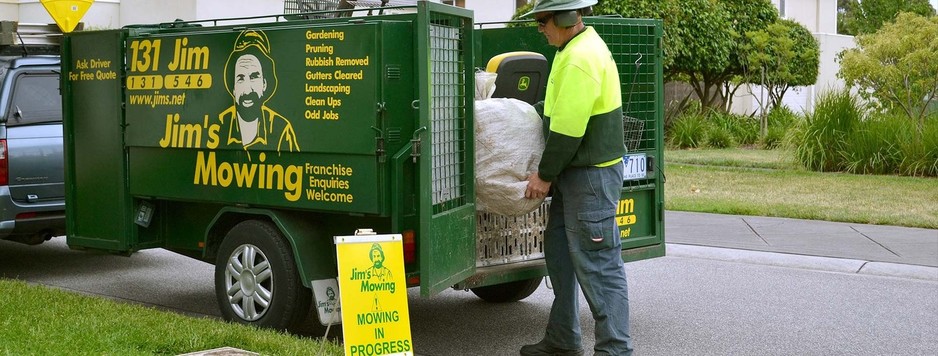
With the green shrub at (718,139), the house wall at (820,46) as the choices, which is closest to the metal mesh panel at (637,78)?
the green shrub at (718,139)

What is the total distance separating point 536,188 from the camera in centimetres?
588

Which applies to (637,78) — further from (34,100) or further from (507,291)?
(34,100)

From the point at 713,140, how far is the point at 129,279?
15322mm

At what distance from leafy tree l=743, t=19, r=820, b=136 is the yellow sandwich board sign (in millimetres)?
17938

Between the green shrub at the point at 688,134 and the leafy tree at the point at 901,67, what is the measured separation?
3.69m

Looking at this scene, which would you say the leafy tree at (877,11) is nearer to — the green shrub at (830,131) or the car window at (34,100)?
the green shrub at (830,131)

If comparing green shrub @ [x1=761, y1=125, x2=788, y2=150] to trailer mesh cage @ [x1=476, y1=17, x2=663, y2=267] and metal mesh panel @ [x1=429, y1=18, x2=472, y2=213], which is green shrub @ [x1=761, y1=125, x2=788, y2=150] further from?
metal mesh panel @ [x1=429, y1=18, x2=472, y2=213]

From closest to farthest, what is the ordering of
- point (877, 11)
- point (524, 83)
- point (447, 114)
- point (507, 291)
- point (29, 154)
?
1. point (447, 114)
2. point (524, 83)
3. point (507, 291)
4. point (29, 154)
5. point (877, 11)

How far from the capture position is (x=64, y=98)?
7.68 meters

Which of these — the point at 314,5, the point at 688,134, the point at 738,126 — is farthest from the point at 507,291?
the point at 738,126

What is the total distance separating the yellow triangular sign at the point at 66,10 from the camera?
34.5 feet

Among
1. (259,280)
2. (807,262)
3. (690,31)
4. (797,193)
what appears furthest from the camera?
(690,31)

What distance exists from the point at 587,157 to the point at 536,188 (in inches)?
13.1

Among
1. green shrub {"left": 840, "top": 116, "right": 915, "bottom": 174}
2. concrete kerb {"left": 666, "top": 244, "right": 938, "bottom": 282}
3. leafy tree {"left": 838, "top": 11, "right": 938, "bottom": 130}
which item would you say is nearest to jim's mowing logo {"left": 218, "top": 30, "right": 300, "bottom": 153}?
concrete kerb {"left": 666, "top": 244, "right": 938, "bottom": 282}
